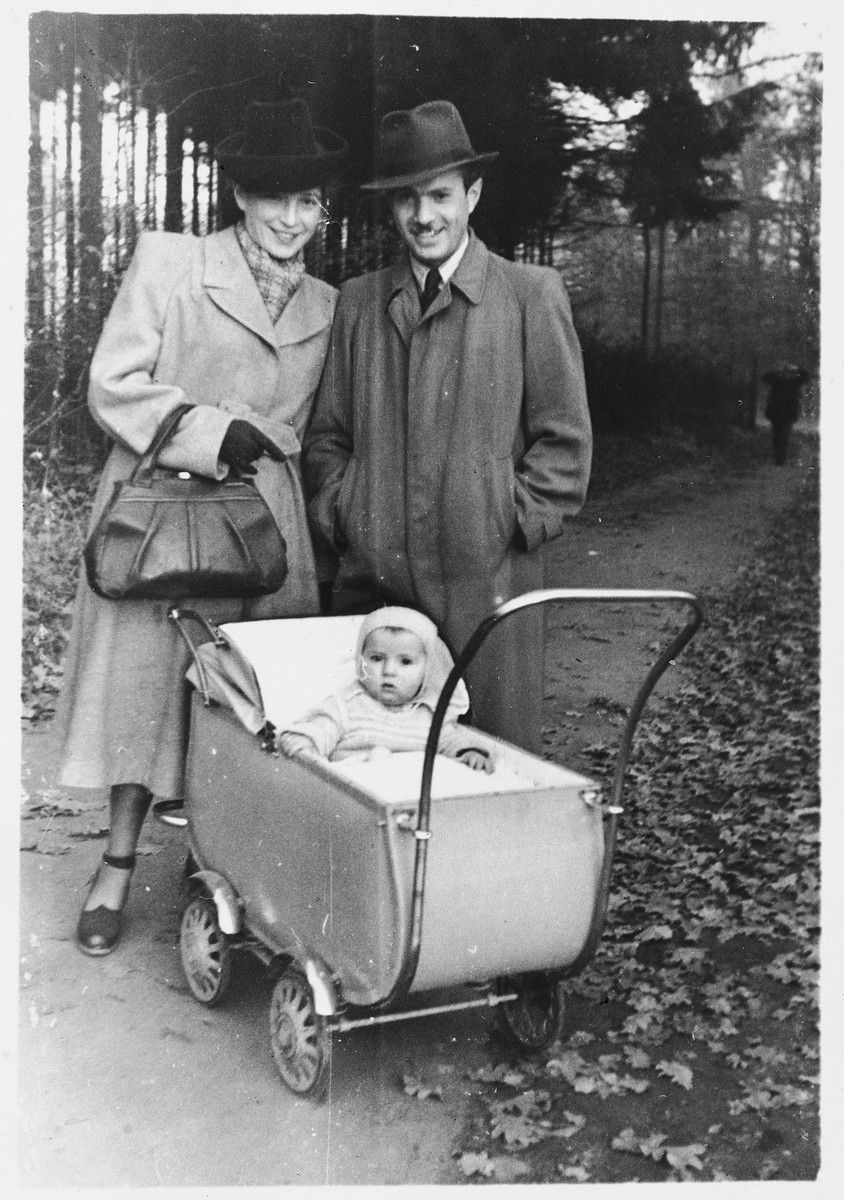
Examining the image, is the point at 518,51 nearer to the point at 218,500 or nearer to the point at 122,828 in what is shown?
the point at 218,500

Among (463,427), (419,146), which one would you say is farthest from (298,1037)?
(419,146)

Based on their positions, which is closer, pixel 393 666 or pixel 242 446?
pixel 393 666

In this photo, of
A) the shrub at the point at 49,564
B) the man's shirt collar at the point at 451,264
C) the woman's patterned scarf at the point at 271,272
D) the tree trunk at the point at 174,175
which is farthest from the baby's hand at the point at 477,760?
the shrub at the point at 49,564

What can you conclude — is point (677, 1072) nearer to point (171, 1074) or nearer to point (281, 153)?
point (171, 1074)

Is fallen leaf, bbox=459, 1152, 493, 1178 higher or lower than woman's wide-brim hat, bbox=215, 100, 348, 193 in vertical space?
lower

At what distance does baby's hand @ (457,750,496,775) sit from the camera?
11.6ft

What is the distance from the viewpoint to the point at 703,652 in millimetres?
6855

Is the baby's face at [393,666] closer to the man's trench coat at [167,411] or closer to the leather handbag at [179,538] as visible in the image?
the leather handbag at [179,538]

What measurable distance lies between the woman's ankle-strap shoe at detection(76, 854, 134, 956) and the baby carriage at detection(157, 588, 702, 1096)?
1.48ft

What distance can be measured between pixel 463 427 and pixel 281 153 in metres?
0.98

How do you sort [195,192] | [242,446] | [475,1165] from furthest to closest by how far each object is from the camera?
[195,192] < [242,446] < [475,1165]

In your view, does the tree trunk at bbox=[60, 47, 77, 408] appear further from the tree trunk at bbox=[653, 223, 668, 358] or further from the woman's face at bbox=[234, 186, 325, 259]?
the tree trunk at bbox=[653, 223, 668, 358]

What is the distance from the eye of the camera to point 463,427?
3.97m

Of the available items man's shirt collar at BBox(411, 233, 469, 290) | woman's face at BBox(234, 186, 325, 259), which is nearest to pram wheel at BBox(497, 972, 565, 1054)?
man's shirt collar at BBox(411, 233, 469, 290)
